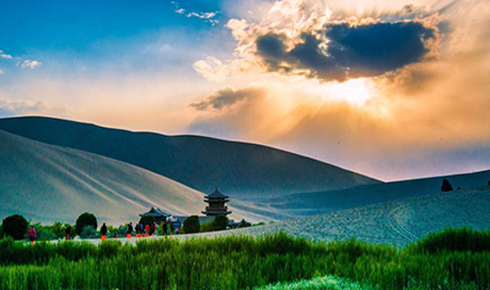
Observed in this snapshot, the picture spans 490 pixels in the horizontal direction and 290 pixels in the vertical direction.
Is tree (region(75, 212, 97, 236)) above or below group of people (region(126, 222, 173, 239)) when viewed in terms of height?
above

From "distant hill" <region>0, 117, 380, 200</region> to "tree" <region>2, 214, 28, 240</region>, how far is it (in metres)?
98.7

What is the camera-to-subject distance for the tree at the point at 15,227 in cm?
1942

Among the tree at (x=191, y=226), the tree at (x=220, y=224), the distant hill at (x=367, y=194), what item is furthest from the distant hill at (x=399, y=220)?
the distant hill at (x=367, y=194)

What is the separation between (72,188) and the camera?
4769cm

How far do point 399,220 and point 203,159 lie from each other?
119 meters

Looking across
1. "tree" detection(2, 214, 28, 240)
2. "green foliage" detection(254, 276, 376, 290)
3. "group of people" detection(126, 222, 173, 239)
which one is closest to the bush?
"group of people" detection(126, 222, 173, 239)

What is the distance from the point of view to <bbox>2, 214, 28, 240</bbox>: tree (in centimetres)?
1942

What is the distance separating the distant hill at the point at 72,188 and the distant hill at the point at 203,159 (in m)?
57.2

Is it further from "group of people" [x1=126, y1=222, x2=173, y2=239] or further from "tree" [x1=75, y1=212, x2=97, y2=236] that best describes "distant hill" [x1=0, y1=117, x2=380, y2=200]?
"tree" [x1=75, y1=212, x2=97, y2=236]

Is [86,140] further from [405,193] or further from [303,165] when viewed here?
[405,193]

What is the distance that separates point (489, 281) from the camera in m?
5.93

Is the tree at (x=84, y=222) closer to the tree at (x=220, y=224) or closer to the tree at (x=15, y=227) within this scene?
the tree at (x=15, y=227)

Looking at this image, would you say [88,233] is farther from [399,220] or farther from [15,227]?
[399,220]

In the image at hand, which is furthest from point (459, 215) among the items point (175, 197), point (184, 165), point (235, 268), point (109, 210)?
point (184, 165)
